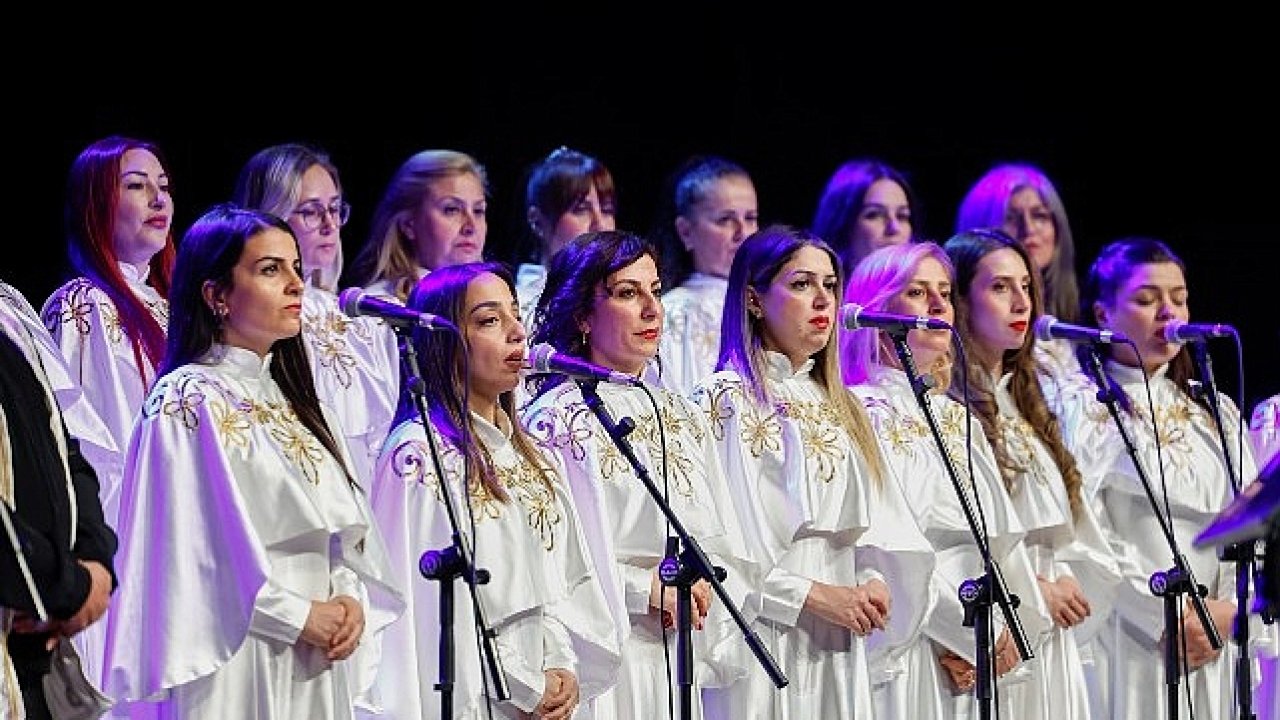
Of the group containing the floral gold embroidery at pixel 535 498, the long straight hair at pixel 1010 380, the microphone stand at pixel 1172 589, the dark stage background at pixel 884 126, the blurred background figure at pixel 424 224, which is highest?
the dark stage background at pixel 884 126

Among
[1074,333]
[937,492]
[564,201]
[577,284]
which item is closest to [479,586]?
[577,284]

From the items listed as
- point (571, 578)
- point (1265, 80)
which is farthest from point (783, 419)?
point (1265, 80)

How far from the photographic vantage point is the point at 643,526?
4.47 m

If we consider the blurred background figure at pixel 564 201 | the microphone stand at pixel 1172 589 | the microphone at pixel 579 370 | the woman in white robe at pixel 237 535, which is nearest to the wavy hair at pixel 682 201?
the blurred background figure at pixel 564 201

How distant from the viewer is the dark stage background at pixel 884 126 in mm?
6051

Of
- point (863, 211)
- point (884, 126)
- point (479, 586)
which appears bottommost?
point (479, 586)

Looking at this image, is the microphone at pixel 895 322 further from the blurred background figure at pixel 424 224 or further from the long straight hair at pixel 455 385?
the blurred background figure at pixel 424 224

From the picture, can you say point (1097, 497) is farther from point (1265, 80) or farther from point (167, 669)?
point (167, 669)

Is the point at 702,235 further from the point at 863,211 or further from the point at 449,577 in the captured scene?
the point at 449,577

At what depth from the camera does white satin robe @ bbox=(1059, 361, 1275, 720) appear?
549 centimetres

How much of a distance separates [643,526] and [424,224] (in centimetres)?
138

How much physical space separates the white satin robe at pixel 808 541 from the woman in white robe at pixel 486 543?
53 centimetres

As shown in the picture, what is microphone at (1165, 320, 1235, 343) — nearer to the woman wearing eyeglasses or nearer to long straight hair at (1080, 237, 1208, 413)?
long straight hair at (1080, 237, 1208, 413)

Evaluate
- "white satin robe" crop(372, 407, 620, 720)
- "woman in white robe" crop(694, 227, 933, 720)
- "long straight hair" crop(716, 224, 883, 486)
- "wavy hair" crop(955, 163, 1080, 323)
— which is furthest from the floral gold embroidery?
"wavy hair" crop(955, 163, 1080, 323)
